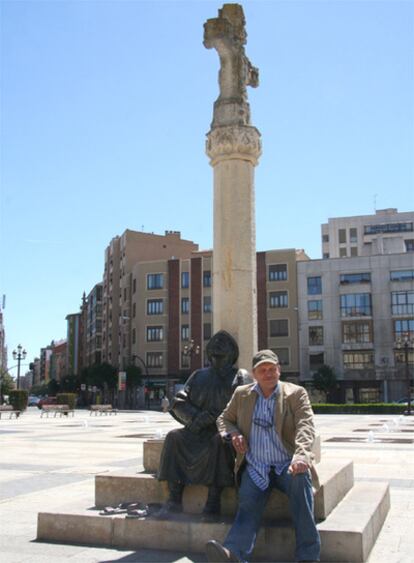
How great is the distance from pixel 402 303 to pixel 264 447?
62568mm

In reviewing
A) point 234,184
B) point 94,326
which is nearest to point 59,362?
point 94,326

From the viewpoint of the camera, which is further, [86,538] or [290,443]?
[86,538]

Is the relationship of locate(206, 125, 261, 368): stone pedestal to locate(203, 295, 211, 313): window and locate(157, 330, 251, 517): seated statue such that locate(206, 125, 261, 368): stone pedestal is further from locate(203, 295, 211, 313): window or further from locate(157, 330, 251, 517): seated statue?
locate(203, 295, 211, 313): window

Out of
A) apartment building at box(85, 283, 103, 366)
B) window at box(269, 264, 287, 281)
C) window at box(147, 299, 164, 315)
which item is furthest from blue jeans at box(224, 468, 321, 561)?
apartment building at box(85, 283, 103, 366)

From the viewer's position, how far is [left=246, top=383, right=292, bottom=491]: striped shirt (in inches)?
206

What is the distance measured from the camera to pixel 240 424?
550cm

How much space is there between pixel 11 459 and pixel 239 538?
404 inches

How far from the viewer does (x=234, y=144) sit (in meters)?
8.66

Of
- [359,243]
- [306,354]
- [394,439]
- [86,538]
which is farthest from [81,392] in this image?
[86,538]

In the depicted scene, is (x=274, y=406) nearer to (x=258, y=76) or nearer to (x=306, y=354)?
(x=258, y=76)

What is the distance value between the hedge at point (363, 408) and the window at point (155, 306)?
Result: 30868 mm

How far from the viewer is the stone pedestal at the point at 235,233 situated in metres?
8.13

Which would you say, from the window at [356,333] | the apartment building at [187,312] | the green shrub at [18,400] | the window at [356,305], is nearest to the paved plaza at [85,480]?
the green shrub at [18,400]

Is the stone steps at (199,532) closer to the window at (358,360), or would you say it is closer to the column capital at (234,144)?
the column capital at (234,144)
